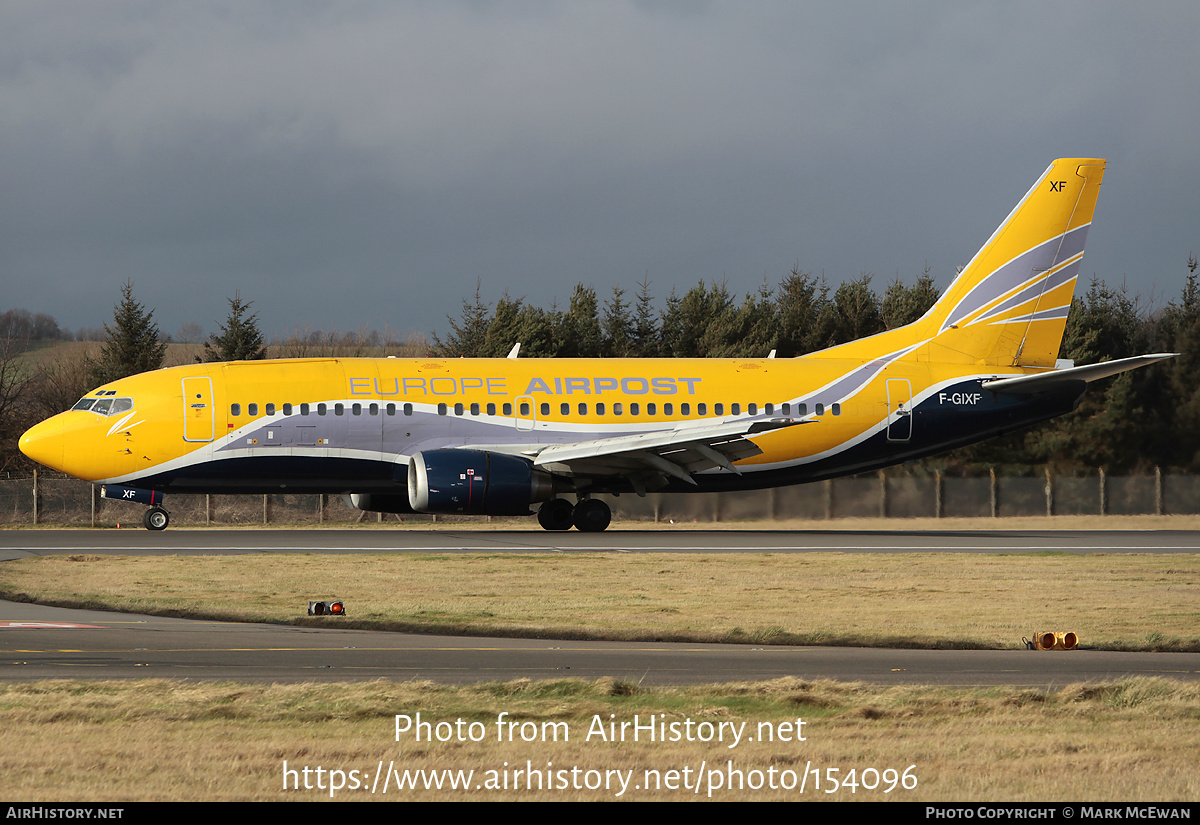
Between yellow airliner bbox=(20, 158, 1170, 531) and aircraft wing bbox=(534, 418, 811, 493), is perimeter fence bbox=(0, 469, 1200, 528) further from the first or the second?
aircraft wing bbox=(534, 418, 811, 493)

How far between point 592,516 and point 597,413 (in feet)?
8.42

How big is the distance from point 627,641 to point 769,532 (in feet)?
61.5

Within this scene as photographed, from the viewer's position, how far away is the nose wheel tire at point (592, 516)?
103 ft

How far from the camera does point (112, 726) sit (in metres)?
Answer: 8.91

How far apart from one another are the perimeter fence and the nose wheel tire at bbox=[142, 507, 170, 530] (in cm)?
585

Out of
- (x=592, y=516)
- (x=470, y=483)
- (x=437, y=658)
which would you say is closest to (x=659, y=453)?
(x=592, y=516)

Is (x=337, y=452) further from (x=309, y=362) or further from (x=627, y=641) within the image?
(x=627, y=641)

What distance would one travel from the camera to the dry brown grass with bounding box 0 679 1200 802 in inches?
290

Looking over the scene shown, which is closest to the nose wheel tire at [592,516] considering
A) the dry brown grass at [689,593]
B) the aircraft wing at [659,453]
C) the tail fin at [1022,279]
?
the aircraft wing at [659,453]

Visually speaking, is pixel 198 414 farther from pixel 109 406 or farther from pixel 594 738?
pixel 594 738

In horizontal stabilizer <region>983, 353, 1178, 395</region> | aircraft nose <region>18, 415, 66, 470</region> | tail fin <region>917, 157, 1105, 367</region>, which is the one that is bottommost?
aircraft nose <region>18, 415, 66, 470</region>

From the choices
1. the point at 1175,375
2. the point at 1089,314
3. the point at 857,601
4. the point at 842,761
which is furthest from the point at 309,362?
the point at 1089,314

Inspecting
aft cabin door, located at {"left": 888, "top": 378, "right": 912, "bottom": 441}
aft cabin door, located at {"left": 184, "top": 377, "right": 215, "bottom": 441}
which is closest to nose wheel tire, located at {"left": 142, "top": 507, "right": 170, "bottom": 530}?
aft cabin door, located at {"left": 184, "top": 377, "right": 215, "bottom": 441}

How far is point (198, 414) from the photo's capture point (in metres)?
30.2
